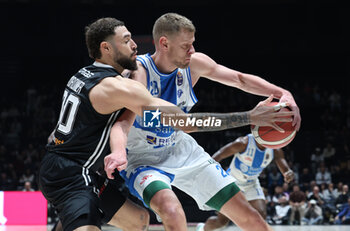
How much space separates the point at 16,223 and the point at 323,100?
31.9 ft

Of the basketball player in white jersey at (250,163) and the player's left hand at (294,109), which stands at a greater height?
the player's left hand at (294,109)

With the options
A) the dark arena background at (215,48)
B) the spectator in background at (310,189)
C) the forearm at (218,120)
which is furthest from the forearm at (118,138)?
the dark arena background at (215,48)

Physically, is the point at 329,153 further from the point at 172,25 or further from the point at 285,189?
the point at 172,25

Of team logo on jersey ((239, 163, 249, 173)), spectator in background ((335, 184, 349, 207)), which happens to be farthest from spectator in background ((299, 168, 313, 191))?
team logo on jersey ((239, 163, 249, 173))

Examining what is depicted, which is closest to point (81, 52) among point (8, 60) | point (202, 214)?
point (8, 60)

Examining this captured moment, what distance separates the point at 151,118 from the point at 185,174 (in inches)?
25.2

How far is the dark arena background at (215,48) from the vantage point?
45.1ft

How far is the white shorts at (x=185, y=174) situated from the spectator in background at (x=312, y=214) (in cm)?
640

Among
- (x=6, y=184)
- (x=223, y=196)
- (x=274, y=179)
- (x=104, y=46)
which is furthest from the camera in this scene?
(x=6, y=184)

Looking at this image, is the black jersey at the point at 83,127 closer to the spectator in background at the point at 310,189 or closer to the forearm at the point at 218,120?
the forearm at the point at 218,120

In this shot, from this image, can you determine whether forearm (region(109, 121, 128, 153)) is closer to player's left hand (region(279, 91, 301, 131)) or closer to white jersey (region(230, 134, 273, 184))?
player's left hand (region(279, 91, 301, 131))

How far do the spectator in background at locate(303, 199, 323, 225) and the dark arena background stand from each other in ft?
13.7

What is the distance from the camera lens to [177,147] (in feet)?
11.8

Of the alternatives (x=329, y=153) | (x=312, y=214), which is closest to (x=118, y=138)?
(x=312, y=214)
